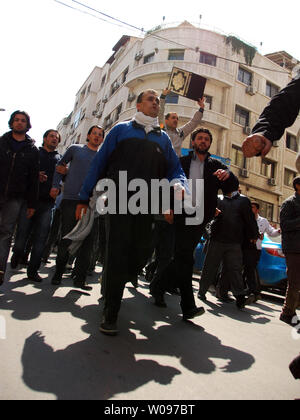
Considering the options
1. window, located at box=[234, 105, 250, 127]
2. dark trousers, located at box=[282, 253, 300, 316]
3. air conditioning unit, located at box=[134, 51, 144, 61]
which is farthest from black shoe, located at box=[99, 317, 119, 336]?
air conditioning unit, located at box=[134, 51, 144, 61]

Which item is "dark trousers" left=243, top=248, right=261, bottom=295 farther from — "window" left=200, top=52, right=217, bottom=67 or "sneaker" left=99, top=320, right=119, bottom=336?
"window" left=200, top=52, right=217, bottom=67

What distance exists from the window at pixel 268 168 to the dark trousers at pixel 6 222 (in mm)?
23062

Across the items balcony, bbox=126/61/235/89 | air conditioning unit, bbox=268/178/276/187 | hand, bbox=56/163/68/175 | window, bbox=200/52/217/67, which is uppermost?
window, bbox=200/52/217/67

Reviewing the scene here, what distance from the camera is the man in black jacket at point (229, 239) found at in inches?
191

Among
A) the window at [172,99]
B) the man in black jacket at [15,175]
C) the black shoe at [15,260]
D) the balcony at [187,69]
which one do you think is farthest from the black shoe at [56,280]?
the balcony at [187,69]

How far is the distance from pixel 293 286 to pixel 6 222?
3.59 meters

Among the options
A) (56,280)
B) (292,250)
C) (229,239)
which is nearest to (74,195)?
(56,280)

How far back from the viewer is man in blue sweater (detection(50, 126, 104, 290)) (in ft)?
13.3

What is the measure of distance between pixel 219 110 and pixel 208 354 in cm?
2320

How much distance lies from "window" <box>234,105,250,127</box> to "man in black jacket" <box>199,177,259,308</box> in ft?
67.6

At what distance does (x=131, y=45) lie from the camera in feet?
98.2

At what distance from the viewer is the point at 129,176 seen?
2746 mm
